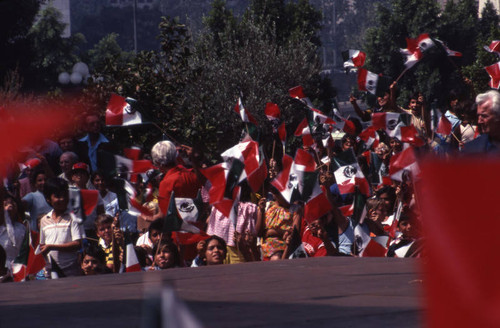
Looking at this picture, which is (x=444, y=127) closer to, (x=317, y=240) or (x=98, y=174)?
(x=317, y=240)

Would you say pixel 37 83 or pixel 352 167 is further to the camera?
pixel 37 83

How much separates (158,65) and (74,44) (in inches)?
1860

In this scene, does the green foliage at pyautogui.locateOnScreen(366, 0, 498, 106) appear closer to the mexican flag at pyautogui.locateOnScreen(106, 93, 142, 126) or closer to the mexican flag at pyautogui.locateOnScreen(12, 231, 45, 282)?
the mexican flag at pyautogui.locateOnScreen(106, 93, 142, 126)

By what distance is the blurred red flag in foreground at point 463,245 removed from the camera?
8.35 feet

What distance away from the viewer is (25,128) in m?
10.2

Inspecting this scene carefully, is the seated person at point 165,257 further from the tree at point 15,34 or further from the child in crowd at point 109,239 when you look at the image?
the tree at point 15,34

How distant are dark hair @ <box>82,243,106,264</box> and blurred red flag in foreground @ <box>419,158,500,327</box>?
5.31 metres

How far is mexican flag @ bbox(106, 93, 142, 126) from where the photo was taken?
10.5 metres

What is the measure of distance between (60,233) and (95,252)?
31cm

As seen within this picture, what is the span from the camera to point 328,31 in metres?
138

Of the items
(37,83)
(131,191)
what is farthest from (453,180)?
(37,83)

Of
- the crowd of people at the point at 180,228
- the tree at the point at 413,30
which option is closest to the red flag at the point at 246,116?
the crowd of people at the point at 180,228

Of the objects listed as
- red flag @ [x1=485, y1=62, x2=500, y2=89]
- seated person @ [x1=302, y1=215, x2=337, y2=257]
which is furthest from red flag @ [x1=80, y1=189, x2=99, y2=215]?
red flag @ [x1=485, y1=62, x2=500, y2=89]

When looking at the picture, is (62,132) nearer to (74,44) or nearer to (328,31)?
(74,44)
